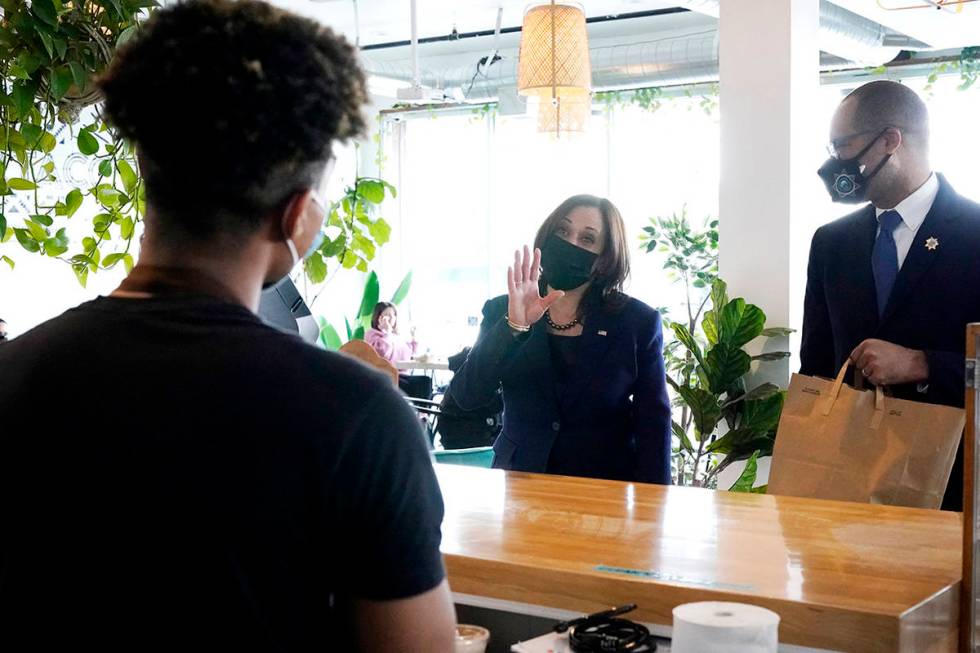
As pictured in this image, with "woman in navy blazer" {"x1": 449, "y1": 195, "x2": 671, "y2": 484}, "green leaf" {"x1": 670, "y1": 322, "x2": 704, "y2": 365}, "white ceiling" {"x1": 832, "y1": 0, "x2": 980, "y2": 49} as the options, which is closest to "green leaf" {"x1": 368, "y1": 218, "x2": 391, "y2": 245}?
"green leaf" {"x1": 670, "y1": 322, "x2": 704, "y2": 365}

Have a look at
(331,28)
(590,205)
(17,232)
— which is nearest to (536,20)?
(590,205)

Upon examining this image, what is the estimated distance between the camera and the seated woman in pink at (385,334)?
32.2 ft

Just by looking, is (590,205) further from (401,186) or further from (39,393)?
(401,186)

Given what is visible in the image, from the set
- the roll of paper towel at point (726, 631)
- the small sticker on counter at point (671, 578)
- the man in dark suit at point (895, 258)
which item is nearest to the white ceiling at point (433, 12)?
the man in dark suit at point (895, 258)

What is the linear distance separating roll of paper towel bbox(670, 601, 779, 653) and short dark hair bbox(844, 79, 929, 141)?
188 centimetres

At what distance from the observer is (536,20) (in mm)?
5859

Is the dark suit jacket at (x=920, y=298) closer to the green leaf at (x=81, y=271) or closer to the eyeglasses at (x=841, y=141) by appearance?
the eyeglasses at (x=841, y=141)

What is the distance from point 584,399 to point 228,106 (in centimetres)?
210

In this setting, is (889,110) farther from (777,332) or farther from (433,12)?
(433,12)

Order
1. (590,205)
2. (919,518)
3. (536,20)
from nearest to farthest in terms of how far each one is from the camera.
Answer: (919,518)
(590,205)
(536,20)

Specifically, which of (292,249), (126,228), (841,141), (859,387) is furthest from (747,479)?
(292,249)

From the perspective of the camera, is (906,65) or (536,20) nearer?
(536,20)

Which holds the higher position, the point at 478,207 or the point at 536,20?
the point at 536,20

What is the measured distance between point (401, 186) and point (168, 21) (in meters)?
12.3
